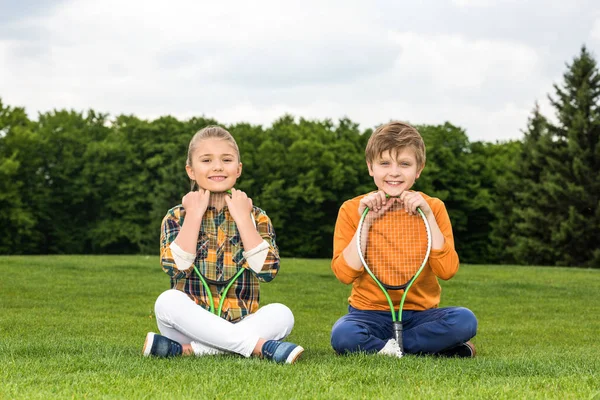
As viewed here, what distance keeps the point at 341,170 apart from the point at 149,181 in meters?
13.8

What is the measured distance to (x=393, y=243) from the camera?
6.03 m

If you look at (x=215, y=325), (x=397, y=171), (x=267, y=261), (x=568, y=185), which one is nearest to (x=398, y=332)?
(x=267, y=261)

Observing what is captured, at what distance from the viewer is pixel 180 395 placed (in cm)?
409

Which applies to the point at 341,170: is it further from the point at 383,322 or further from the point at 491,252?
the point at 383,322

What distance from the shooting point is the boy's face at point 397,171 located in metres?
5.92

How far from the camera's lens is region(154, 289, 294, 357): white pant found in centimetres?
556

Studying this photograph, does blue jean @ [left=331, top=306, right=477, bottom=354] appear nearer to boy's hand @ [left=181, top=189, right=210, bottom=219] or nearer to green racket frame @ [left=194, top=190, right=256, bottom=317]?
green racket frame @ [left=194, top=190, right=256, bottom=317]

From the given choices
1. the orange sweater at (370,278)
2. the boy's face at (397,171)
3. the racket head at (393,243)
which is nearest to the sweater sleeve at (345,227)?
the orange sweater at (370,278)

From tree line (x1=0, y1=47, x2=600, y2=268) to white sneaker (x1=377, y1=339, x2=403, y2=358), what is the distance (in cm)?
4419

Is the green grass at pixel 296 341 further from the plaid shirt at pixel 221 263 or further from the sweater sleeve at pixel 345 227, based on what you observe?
the sweater sleeve at pixel 345 227

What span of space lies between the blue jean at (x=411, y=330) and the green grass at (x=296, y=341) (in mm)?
206

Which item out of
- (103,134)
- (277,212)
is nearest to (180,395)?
(277,212)

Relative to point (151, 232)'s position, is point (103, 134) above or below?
above

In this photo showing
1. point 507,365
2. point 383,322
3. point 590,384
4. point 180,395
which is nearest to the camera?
point 180,395
